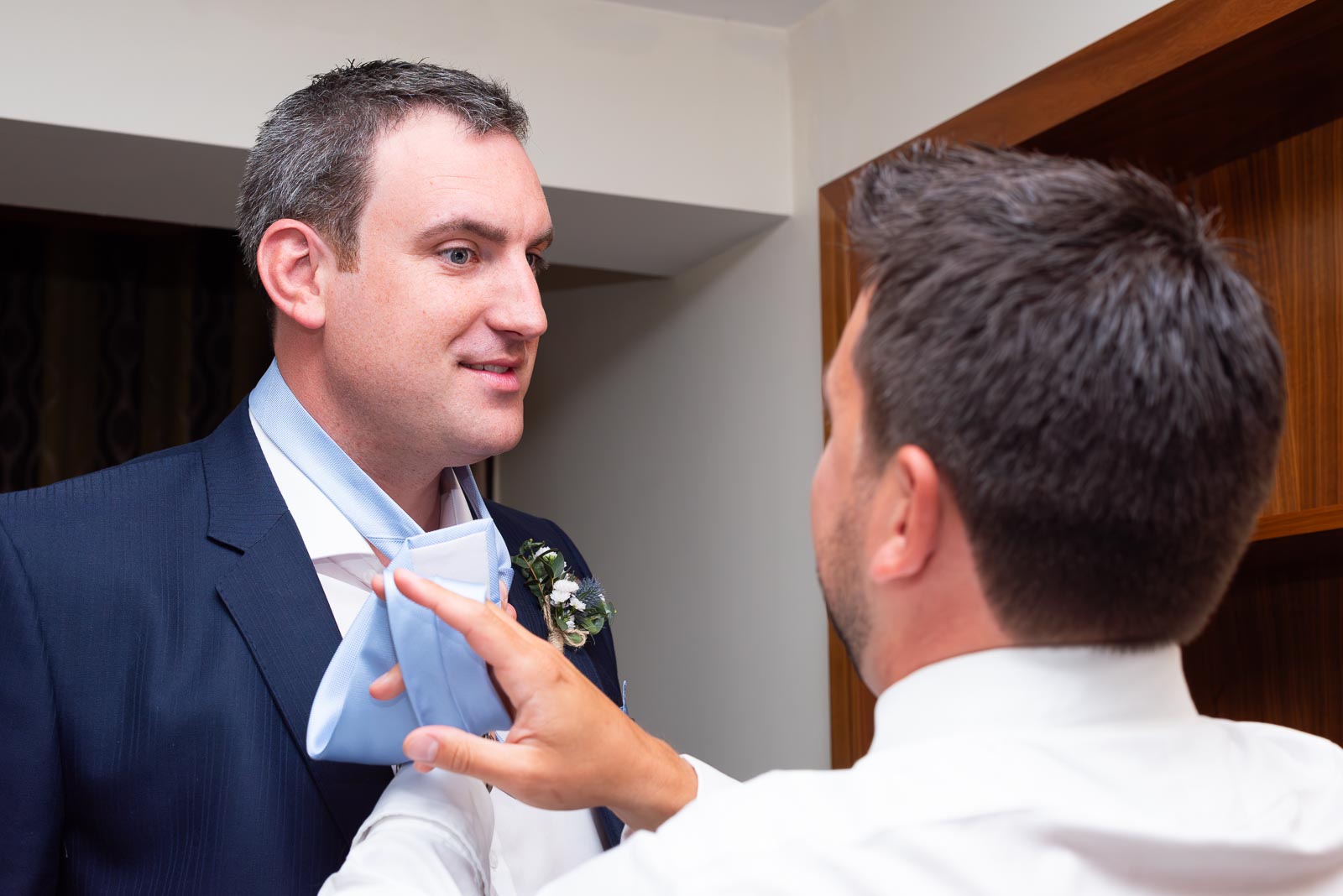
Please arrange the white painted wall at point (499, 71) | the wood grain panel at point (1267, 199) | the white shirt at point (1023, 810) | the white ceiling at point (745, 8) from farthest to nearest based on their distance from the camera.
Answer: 1. the white ceiling at point (745, 8)
2. the white painted wall at point (499, 71)
3. the wood grain panel at point (1267, 199)
4. the white shirt at point (1023, 810)

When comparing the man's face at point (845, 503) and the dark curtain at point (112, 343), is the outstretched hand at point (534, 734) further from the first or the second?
the dark curtain at point (112, 343)

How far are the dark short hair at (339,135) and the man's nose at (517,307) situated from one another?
0.57 ft

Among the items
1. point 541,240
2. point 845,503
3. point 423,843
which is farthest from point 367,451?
point 845,503

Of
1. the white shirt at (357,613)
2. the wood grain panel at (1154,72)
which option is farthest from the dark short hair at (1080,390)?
the wood grain panel at (1154,72)

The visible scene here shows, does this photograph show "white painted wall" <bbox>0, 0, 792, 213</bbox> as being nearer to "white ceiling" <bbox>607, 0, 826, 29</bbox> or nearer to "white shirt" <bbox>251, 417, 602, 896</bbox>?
"white ceiling" <bbox>607, 0, 826, 29</bbox>

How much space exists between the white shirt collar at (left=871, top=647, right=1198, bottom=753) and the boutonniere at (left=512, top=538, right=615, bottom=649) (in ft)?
2.83

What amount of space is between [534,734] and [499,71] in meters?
1.90

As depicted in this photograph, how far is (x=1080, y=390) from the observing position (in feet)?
2.48

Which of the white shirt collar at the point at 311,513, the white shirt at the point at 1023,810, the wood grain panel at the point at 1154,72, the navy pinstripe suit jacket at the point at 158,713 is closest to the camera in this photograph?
the white shirt at the point at 1023,810

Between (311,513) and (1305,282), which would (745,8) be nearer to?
(1305,282)

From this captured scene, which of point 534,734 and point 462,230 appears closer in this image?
point 534,734

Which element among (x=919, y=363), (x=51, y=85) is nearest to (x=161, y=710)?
(x=919, y=363)

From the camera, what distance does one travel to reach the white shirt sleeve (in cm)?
87

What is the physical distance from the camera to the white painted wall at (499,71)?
2258 millimetres
